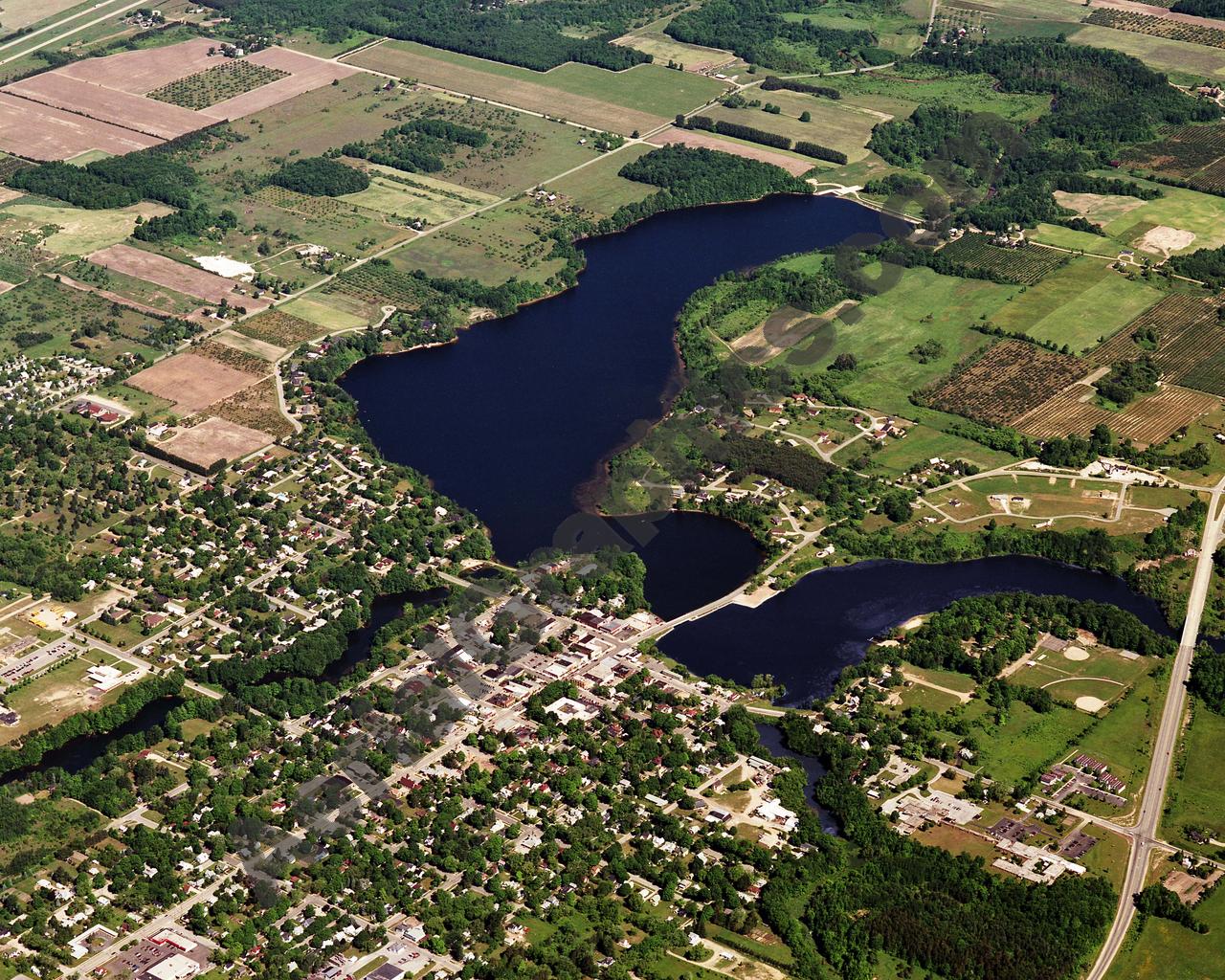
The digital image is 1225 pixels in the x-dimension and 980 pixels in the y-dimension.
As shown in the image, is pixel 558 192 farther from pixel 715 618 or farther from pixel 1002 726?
pixel 1002 726

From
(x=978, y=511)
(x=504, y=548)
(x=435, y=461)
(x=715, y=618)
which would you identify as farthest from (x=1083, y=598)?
(x=435, y=461)

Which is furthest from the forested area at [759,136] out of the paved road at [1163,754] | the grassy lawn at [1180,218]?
the paved road at [1163,754]

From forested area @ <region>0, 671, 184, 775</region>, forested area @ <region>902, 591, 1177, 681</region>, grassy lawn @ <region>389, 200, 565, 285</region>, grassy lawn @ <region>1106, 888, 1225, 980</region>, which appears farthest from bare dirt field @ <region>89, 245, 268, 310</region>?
grassy lawn @ <region>1106, 888, 1225, 980</region>

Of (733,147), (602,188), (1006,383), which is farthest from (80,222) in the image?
(1006,383)

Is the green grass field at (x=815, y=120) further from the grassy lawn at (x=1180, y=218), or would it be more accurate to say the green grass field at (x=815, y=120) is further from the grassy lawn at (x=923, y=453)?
the grassy lawn at (x=923, y=453)

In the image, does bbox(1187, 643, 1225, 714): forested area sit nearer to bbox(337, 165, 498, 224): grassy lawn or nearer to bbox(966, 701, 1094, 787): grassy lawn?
bbox(966, 701, 1094, 787): grassy lawn
